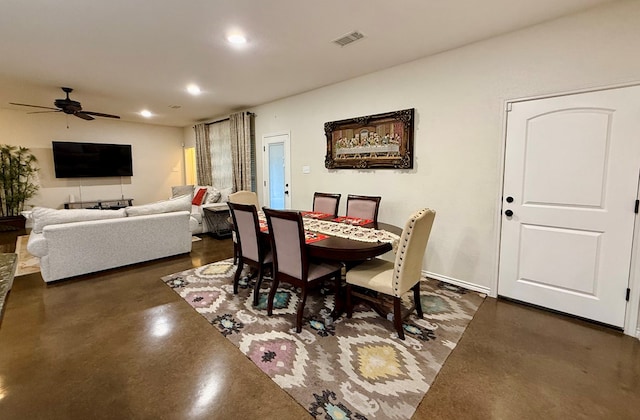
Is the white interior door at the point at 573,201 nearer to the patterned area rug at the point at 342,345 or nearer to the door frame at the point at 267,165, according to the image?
the patterned area rug at the point at 342,345

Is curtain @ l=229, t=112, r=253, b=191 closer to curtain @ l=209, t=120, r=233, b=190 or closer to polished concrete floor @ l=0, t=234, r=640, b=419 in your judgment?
curtain @ l=209, t=120, r=233, b=190

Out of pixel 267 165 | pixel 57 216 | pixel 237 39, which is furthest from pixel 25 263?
pixel 237 39

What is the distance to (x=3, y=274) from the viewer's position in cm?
350

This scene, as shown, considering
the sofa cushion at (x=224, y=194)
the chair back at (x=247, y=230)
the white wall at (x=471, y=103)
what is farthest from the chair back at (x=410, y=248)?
the sofa cushion at (x=224, y=194)

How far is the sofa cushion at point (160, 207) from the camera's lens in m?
3.81

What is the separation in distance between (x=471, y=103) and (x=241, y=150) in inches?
171

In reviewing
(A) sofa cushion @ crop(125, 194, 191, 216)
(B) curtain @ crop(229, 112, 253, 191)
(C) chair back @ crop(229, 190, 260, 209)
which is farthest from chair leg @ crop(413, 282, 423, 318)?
(B) curtain @ crop(229, 112, 253, 191)

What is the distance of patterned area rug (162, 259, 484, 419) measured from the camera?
1.64 meters

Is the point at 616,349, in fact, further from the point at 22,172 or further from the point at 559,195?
the point at 22,172

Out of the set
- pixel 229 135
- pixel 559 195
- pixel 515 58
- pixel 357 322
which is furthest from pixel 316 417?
pixel 229 135

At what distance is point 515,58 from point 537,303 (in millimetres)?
2263

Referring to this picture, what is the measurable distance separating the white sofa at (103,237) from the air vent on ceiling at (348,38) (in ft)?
10.0

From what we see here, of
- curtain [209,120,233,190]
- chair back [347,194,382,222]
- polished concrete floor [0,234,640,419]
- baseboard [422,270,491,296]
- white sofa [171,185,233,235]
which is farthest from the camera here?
curtain [209,120,233,190]

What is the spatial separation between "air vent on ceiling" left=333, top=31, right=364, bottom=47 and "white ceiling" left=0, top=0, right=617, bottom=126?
2.5 inches
